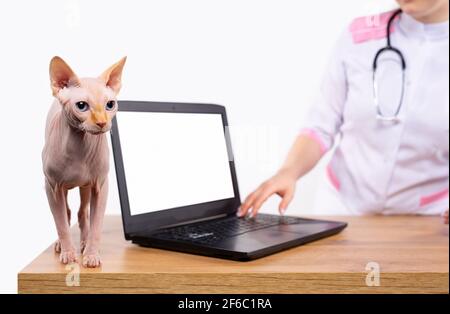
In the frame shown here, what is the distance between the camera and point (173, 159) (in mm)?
876

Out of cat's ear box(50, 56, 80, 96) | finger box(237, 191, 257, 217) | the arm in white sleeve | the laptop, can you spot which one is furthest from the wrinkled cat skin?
the arm in white sleeve

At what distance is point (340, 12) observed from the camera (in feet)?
4.82

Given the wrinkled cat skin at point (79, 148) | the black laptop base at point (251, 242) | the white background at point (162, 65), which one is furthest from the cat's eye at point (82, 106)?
the black laptop base at point (251, 242)

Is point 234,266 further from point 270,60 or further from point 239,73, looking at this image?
point 270,60

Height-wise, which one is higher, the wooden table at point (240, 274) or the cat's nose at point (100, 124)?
the cat's nose at point (100, 124)

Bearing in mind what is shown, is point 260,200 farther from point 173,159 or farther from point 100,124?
point 100,124

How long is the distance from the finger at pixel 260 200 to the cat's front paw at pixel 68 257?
38cm

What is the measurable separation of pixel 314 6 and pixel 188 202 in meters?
0.69

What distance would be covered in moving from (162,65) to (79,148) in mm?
322

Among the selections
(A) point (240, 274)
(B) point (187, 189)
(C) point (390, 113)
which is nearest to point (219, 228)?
(B) point (187, 189)

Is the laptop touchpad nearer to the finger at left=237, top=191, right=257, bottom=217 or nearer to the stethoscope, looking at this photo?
the finger at left=237, top=191, right=257, bottom=217

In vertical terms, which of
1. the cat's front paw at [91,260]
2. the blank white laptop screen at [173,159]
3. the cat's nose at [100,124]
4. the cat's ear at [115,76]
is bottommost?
the cat's front paw at [91,260]

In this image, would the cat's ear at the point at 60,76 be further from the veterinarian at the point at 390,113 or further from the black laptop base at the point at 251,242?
the veterinarian at the point at 390,113

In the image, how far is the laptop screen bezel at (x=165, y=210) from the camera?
790mm
